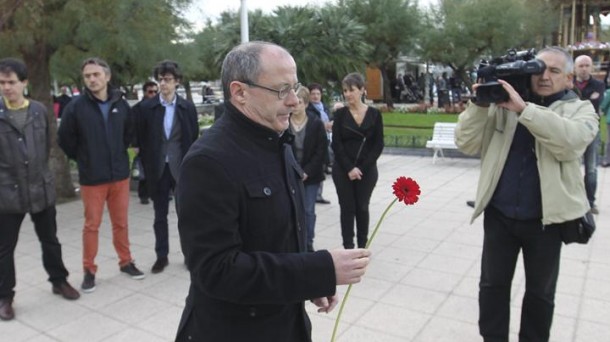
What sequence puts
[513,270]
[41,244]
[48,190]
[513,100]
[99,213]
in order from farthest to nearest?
[99,213] < [41,244] < [48,190] < [513,270] < [513,100]

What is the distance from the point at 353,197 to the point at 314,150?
0.61m

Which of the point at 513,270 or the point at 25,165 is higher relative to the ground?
the point at 25,165

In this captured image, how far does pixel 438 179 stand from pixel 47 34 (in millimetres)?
6746

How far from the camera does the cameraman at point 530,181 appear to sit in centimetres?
286

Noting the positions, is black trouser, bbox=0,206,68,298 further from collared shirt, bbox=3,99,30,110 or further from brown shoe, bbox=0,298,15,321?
collared shirt, bbox=3,99,30,110

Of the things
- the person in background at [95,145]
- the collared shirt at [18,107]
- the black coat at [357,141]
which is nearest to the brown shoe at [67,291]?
the person in background at [95,145]

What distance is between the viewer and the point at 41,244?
4406 mm

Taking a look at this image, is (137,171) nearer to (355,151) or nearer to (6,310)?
(6,310)

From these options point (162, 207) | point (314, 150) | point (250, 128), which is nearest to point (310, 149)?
point (314, 150)

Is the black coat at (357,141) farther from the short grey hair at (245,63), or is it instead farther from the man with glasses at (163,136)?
the short grey hair at (245,63)

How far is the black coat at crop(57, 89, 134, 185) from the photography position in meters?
4.53

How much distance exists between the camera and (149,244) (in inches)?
240

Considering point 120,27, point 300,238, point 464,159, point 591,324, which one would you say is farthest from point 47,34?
point 464,159

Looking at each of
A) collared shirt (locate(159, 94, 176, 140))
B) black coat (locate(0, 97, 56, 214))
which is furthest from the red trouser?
collared shirt (locate(159, 94, 176, 140))
